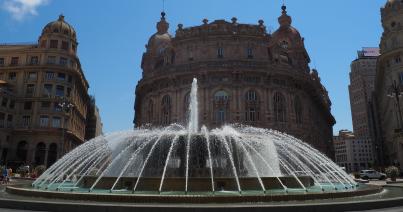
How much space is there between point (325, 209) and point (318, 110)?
5728cm

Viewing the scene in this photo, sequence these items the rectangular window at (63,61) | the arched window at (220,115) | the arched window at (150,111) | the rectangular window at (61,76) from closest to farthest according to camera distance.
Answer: the arched window at (220,115), the arched window at (150,111), the rectangular window at (61,76), the rectangular window at (63,61)

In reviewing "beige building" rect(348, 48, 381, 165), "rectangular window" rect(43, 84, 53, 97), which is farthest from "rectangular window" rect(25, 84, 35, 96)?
"beige building" rect(348, 48, 381, 165)

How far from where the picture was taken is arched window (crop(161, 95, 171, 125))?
151 ft

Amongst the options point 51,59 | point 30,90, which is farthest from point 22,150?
point 51,59

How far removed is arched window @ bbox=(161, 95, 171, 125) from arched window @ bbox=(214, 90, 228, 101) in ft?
22.5

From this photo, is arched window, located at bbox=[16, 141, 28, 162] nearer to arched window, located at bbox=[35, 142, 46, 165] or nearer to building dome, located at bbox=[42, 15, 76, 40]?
arched window, located at bbox=[35, 142, 46, 165]

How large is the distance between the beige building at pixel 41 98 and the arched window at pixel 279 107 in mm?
30009

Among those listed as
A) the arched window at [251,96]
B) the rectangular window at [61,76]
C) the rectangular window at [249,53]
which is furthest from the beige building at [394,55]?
the rectangular window at [61,76]

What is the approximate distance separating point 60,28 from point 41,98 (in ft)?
42.3

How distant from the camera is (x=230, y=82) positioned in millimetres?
44000

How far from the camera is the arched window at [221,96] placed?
44.0 meters

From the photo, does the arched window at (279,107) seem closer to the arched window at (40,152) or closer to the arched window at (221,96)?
the arched window at (221,96)

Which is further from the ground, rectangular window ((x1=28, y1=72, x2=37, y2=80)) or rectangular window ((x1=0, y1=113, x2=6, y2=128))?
rectangular window ((x1=28, y1=72, x2=37, y2=80))

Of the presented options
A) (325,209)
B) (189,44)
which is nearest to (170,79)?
(189,44)
